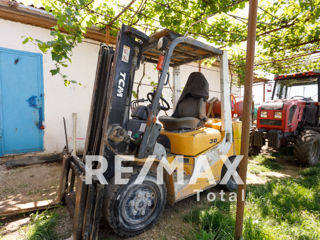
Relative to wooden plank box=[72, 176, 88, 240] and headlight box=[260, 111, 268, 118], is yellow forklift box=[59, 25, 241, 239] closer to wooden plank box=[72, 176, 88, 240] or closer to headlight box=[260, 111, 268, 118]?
wooden plank box=[72, 176, 88, 240]

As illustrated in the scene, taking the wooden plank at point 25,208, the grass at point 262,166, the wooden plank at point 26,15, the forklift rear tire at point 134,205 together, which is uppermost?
the wooden plank at point 26,15

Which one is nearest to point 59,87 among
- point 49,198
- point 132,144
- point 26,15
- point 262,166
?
point 26,15

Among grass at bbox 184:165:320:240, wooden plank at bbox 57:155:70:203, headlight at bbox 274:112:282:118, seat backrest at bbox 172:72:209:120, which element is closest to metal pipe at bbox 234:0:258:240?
grass at bbox 184:165:320:240

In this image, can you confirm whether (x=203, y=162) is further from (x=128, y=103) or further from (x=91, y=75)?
(x=91, y=75)

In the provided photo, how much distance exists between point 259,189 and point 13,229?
3.88 metres

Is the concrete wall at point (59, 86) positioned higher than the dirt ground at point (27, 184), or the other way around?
the concrete wall at point (59, 86)

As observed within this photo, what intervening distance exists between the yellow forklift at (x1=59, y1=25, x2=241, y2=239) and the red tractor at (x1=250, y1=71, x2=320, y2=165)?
3.29 m

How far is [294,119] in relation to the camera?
5.98 metres

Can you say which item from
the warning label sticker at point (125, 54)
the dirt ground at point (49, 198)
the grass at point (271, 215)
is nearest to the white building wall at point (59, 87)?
the dirt ground at point (49, 198)

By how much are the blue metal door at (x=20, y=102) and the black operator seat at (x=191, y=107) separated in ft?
12.9

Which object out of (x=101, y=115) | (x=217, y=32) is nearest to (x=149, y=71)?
(x=217, y=32)

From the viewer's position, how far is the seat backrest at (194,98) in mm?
3545

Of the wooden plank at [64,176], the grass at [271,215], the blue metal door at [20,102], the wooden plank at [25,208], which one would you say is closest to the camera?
the grass at [271,215]

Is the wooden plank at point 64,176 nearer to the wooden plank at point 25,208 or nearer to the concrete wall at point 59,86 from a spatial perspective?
the wooden plank at point 25,208
